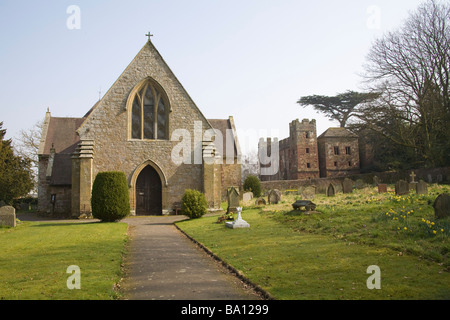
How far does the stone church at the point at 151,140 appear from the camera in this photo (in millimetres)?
23812

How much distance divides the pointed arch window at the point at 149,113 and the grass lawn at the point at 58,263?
1007 cm

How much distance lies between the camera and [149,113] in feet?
81.9

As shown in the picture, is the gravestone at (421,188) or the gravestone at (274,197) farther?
the gravestone at (274,197)

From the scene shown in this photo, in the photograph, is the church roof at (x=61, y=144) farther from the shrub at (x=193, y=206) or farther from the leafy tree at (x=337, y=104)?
the leafy tree at (x=337, y=104)

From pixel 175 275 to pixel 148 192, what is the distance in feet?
55.2

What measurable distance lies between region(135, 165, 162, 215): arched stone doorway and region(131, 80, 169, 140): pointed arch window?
2.21m

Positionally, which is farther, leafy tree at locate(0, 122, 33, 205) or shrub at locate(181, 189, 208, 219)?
leafy tree at locate(0, 122, 33, 205)

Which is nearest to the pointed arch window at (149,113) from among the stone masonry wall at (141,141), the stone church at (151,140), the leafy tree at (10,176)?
the stone church at (151,140)

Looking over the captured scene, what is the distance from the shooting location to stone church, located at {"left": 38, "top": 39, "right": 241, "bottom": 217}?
2381 centimetres

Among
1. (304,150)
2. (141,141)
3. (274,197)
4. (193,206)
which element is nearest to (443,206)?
(193,206)

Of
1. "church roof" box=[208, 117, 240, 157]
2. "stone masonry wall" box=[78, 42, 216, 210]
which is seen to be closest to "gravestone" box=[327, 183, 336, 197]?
"stone masonry wall" box=[78, 42, 216, 210]

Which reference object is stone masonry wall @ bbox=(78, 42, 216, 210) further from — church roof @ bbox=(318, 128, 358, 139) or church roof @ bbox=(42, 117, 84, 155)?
church roof @ bbox=(318, 128, 358, 139)
